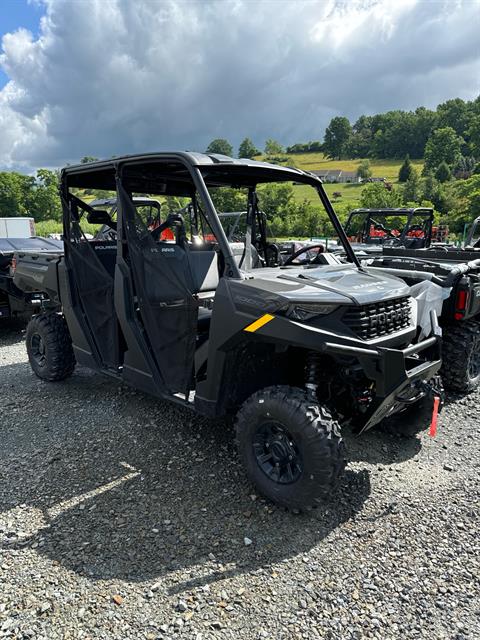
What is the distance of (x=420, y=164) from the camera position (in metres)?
90.1

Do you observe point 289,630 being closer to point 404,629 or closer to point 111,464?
point 404,629

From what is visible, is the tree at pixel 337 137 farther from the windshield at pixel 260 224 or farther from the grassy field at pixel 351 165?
the windshield at pixel 260 224

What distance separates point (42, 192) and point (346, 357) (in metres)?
61.2

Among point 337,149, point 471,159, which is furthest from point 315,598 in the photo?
point 337,149

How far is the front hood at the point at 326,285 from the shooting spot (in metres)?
2.76

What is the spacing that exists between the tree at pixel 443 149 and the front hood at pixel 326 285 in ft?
290

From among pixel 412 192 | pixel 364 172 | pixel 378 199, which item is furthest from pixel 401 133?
pixel 378 199

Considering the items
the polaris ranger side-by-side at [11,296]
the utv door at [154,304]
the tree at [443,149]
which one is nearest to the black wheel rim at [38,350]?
the utv door at [154,304]

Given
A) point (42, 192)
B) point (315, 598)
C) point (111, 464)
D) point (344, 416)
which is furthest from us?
point (42, 192)

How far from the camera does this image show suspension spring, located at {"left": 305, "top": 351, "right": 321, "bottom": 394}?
116 inches

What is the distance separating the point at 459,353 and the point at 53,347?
13.7ft

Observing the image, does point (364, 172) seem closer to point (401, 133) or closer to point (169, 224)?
point (401, 133)

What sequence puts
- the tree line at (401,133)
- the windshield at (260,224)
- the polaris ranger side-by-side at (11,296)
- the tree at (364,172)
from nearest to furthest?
the windshield at (260,224) → the polaris ranger side-by-side at (11,296) → the tree at (364,172) → the tree line at (401,133)

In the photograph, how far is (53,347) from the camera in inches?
195
